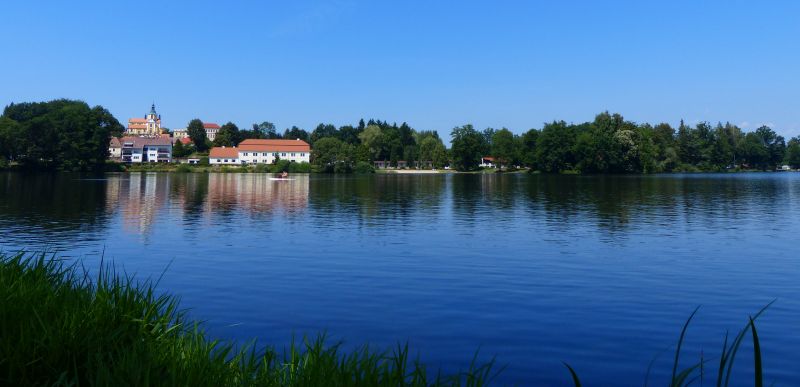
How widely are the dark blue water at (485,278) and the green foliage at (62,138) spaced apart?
113611 millimetres

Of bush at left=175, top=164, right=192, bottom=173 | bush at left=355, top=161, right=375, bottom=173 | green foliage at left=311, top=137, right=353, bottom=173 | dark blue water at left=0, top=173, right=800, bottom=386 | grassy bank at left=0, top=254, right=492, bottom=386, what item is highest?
green foliage at left=311, top=137, right=353, bottom=173

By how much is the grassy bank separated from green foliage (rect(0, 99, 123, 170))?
492 ft

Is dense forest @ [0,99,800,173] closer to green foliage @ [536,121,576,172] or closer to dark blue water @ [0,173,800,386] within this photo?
green foliage @ [536,121,576,172]

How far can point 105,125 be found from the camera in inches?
6122

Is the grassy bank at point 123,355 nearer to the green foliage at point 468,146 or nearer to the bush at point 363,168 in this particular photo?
the bush at point 363,168

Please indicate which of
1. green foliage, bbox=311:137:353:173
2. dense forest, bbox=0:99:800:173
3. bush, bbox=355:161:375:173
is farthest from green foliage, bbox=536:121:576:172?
green foliage, bbox=311:137:353:173

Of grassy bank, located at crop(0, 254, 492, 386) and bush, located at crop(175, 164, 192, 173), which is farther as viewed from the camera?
bush, located at crop(175, 164, 192, 173)

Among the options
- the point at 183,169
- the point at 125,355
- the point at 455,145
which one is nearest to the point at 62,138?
the point at 183,169

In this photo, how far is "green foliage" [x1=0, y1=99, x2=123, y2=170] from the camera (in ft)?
452

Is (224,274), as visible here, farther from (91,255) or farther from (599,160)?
(599,160)

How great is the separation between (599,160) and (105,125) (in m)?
126

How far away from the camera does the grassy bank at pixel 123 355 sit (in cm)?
652

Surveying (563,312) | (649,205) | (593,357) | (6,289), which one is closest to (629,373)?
(593,357)

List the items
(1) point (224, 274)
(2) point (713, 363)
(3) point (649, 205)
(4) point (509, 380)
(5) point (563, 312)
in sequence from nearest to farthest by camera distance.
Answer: (4) point (509, 380), (2) point (713, 363), (5) point (563, 312), (1) point (224, 274), (3) point (649, 205)
